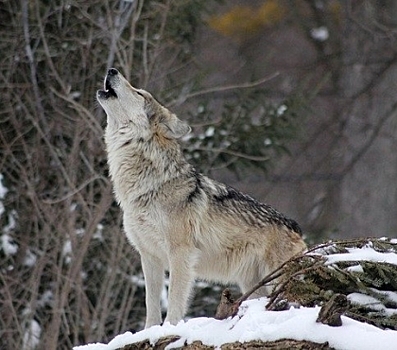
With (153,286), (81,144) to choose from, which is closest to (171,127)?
(153,286)

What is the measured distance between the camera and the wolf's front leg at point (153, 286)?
8055mm

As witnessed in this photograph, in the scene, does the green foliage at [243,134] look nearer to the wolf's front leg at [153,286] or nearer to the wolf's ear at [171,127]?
the wolf's ear at [171,127]

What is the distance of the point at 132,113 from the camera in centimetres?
845

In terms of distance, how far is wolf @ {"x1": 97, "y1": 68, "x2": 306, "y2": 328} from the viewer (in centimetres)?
816

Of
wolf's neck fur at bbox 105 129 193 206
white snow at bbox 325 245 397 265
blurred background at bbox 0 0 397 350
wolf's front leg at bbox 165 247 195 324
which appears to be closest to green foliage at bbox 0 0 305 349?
blurred background at bbox 0 0 397 350

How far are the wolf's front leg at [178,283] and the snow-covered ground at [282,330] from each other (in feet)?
9.44

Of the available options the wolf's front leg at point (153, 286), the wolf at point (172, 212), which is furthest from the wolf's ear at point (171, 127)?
the wolf's front leg at point (153, 286)

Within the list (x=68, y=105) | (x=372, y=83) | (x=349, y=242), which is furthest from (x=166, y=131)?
(x=372, y=83)

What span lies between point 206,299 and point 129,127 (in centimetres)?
654

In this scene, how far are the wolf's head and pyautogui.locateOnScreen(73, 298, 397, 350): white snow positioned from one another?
3.57 meters

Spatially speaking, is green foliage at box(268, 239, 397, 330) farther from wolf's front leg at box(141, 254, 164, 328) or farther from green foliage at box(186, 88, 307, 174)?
green foliage at box(186, 88, 307, 174)

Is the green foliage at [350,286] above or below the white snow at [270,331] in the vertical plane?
above

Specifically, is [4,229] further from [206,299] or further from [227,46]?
[227,46]

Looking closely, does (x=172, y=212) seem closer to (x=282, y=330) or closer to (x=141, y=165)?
(x=141, y=165)
